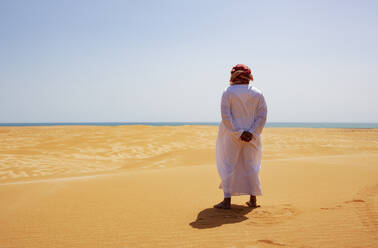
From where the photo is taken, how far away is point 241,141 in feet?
12.9

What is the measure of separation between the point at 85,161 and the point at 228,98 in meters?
7.82

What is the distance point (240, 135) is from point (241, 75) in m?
0.87

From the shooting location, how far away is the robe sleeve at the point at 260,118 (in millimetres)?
3914

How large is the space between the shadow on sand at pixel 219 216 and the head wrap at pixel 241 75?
5.79ft

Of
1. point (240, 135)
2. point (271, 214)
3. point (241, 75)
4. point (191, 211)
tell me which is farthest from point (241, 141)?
point (191, 211)

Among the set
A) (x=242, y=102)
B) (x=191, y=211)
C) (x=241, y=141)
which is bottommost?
(x=191, y=211)

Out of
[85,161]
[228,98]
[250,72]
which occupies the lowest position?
[85,161]

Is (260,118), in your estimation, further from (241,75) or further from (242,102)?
(241,75)

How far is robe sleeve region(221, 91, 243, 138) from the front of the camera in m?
3.84

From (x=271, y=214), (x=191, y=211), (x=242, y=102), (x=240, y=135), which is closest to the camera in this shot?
(x=271, y=214)

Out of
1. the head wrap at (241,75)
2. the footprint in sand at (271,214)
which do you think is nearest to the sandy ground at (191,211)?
the footprint in sand at (271,214)

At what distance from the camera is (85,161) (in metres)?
10.2

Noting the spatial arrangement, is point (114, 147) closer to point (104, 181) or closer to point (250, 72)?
point (104, 181)

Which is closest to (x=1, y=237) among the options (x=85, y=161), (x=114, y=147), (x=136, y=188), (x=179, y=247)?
(x=179, y=247)
